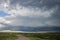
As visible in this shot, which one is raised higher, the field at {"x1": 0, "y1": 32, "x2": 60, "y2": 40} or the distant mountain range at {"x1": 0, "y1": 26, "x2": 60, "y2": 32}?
the distant mountain range at {"x1": 0, "y1": 26, "x2": 60, "y2": 32}

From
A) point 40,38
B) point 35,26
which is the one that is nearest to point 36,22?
point 35,26

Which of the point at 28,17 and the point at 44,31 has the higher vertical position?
the point at 28,17

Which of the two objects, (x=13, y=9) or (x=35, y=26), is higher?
(x=13, y=9)

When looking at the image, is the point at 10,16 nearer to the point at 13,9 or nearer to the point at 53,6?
the point at 13,9

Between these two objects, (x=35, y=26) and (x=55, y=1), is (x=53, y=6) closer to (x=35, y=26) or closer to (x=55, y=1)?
(x=55, y=1)

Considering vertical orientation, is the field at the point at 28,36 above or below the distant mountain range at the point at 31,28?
below

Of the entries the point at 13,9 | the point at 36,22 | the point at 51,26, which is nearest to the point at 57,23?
the point at 51,26

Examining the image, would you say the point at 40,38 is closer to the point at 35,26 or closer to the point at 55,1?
the point at 35,26

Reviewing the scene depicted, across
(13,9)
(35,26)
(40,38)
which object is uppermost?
(13,9)
